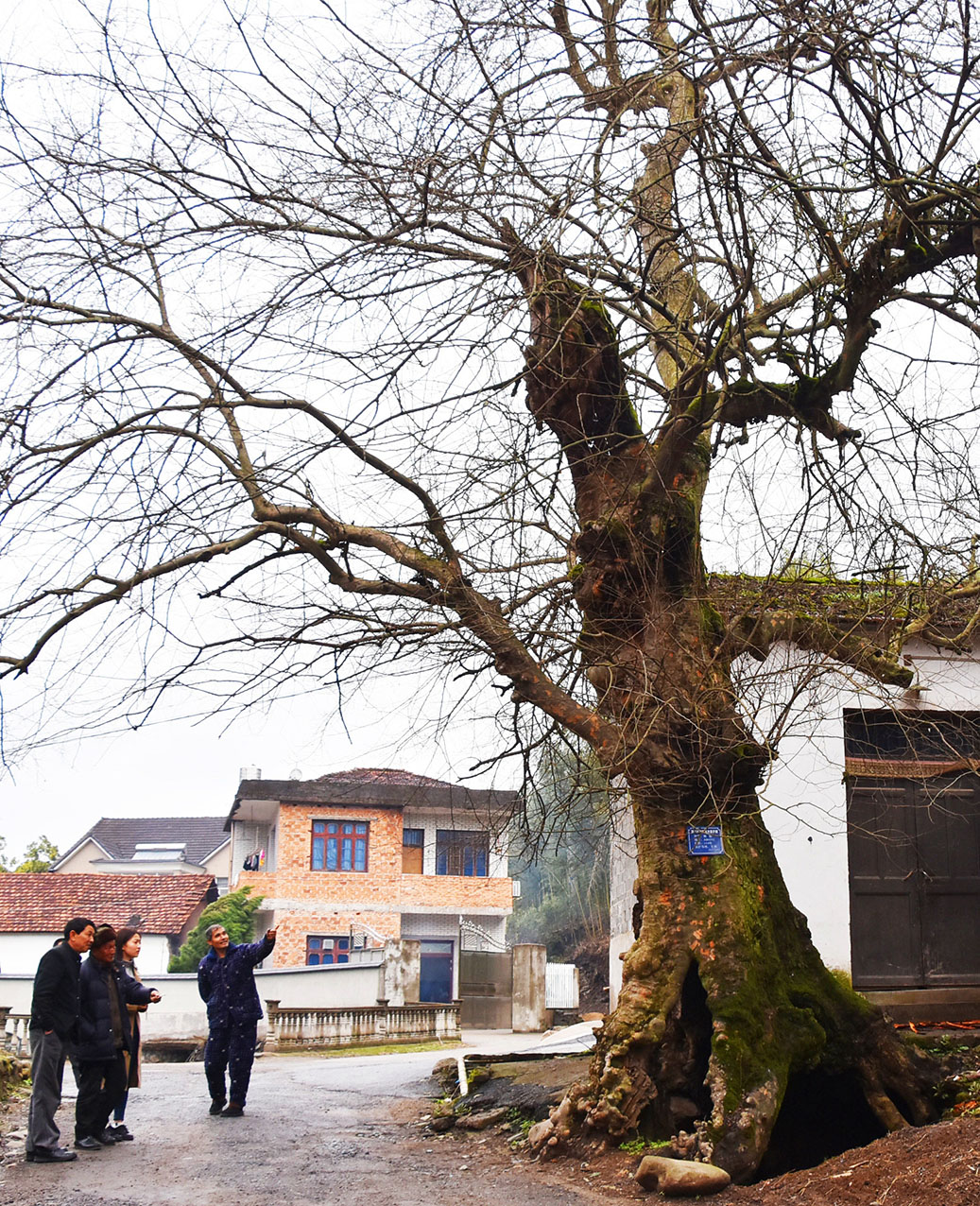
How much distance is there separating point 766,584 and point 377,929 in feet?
97.6

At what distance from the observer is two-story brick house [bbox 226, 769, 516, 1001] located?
114 ft

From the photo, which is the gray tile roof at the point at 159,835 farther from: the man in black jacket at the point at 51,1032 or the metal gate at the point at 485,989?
the man in black jacket at the point at 51,1032

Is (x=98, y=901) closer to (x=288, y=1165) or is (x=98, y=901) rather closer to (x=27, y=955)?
(x=27, y=955)

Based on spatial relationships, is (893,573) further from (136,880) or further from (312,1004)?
(136,880)

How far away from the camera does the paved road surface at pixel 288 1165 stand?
6.85m

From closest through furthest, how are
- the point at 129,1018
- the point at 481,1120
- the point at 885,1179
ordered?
the point at 885,1179 < the point at 481,1120 < the point at 129,1018

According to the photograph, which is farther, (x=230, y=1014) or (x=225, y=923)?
(x=225, y=923)

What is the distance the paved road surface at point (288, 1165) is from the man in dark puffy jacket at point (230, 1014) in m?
0.27

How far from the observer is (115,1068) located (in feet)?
30.1

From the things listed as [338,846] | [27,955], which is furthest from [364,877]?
[27,955]

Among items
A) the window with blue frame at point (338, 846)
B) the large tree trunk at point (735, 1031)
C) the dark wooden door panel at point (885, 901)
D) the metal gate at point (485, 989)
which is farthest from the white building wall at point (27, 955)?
the large tree trunk at point (735, 1031)

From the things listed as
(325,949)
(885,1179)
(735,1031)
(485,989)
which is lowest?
(485,989)

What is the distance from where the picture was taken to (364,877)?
35750 millimetres

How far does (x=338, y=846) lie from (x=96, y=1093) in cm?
2699
